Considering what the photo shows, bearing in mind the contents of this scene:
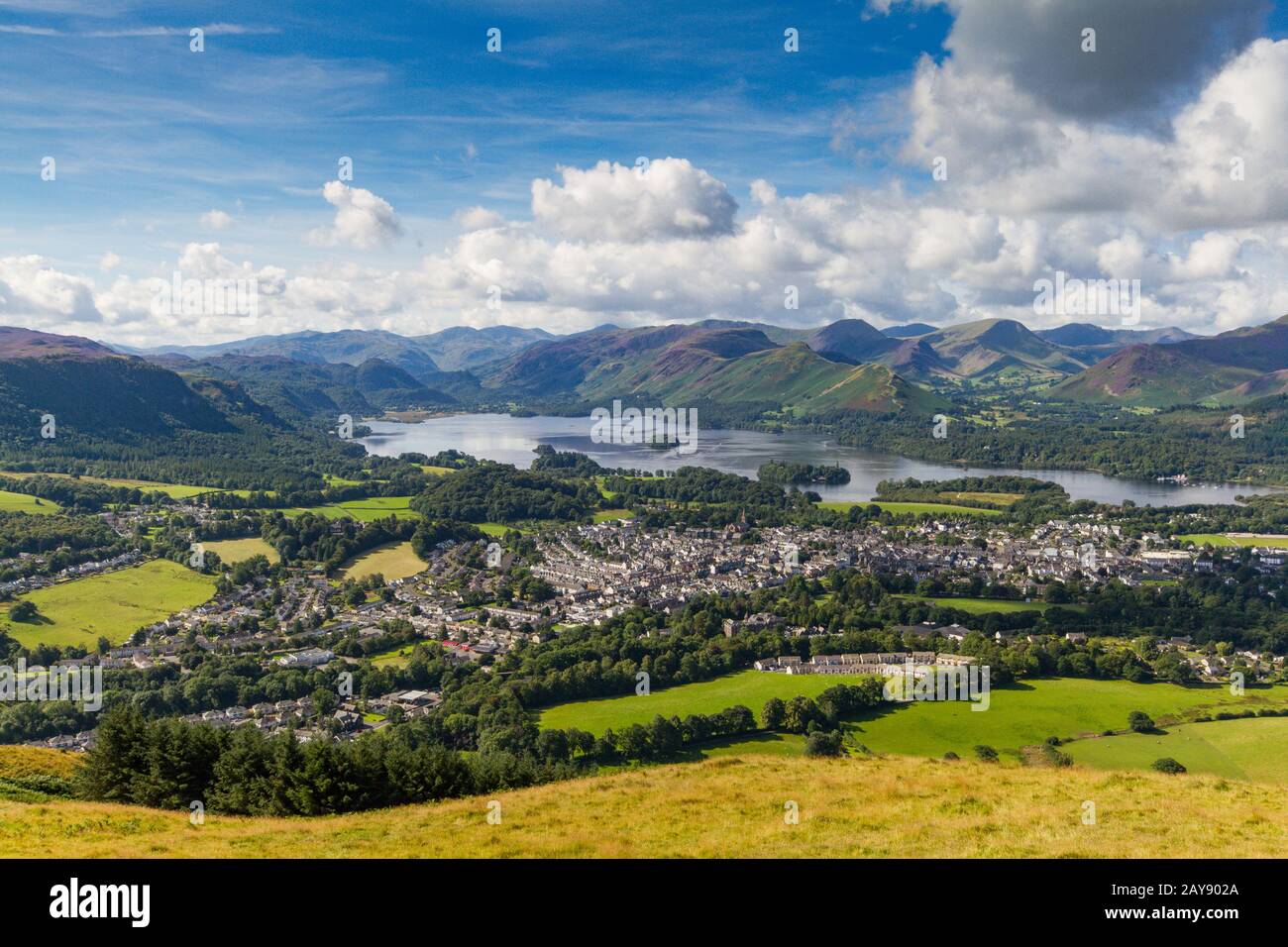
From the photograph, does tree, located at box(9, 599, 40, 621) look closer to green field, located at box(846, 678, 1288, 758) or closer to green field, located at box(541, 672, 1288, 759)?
green field, located at box(541, 672, 1288, 759)

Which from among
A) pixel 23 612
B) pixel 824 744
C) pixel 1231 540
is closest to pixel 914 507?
pixel 1231 540

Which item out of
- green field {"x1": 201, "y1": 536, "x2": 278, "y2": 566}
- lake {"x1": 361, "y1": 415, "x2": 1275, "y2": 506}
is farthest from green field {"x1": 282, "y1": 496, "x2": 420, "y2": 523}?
lake {"x1": 361, "y1": 415, "x2": 1275, "y2": 506}

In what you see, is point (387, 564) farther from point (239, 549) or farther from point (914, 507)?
point (914, 507)

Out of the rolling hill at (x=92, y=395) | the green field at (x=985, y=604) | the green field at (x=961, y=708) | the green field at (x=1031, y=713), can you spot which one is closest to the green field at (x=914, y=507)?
the green field at (x=985, y=604)

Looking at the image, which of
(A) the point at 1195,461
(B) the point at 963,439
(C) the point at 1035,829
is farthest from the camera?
(B) the point at 963,439

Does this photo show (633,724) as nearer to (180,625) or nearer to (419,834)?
(419,834)

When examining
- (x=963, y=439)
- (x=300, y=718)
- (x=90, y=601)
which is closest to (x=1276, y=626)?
(x=300, y=718)
